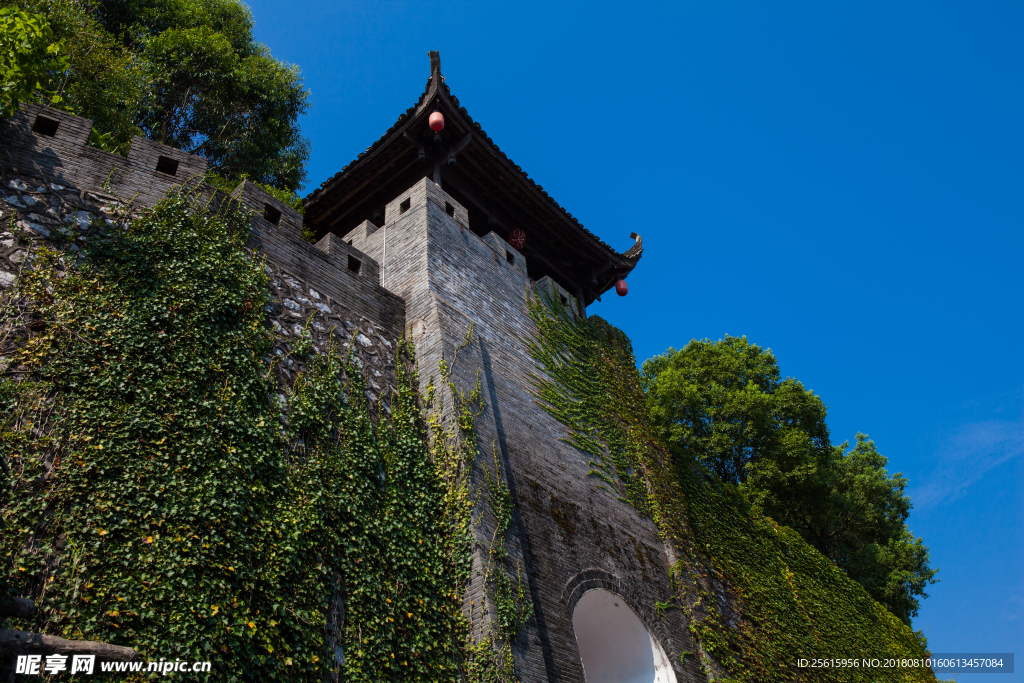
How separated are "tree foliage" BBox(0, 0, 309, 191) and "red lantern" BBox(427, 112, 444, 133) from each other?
4680 millimetres

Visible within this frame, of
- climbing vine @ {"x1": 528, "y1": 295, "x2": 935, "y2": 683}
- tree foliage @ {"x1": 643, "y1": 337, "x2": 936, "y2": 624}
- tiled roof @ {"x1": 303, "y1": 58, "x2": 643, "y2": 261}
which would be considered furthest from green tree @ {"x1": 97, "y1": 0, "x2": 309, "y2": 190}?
tree foliage @ {"x1": 643, "y1": 337, "x2": 936, "y2": 624}

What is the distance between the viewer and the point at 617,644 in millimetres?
8219

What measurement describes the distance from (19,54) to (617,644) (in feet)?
26.9

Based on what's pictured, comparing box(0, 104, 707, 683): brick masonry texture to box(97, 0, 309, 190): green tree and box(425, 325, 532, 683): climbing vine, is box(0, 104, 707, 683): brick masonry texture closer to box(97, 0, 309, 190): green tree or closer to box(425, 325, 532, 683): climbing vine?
box(425, 325, 532, 683): climbing vine

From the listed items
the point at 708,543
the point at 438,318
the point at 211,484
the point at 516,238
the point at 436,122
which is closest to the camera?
the point at 211,484

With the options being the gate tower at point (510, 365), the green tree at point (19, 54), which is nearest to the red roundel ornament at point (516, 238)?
the gate tower at point (510, 365)

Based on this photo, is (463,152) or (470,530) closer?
(470,530)

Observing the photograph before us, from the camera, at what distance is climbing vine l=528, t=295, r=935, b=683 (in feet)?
29.9

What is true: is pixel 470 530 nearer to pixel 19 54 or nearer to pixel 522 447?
pixel 522 447

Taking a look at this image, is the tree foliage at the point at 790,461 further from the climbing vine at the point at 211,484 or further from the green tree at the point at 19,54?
the green tree at the point at 19,54

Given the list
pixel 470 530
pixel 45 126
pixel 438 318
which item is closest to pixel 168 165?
pixel 45 126

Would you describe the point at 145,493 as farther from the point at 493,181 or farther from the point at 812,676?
the point at 812,676

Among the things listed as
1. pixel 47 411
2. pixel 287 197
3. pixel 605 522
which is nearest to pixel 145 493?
pixel 47 411

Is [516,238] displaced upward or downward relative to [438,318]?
upward
